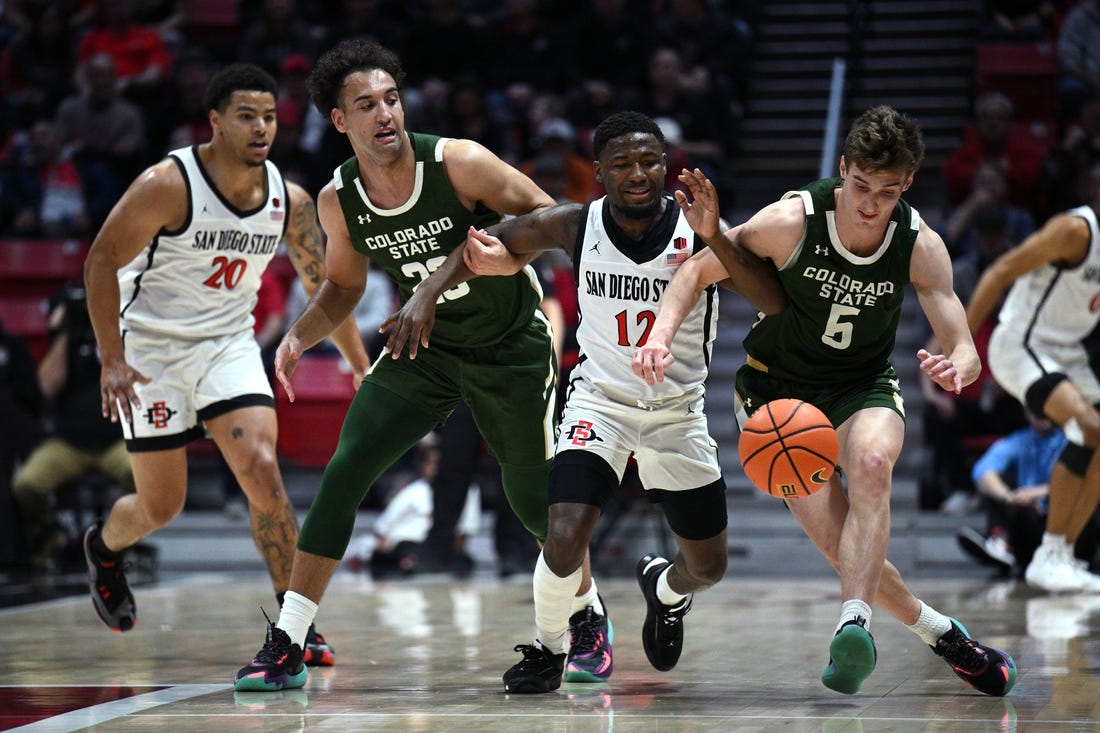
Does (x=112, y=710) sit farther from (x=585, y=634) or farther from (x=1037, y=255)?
(x=1037, y=255)

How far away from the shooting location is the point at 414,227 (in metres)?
5.48

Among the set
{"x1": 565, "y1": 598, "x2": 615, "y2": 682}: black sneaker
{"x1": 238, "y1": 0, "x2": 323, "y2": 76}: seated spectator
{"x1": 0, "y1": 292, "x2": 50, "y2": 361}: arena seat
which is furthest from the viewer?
{"x1": 238, "y1": 0, "x2": 323, "y2": 76}: seated spectator

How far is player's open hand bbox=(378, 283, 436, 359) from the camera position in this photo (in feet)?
16.9

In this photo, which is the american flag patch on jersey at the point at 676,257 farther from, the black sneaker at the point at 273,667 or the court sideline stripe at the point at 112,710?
the court sideline stripe at the point at 112,710

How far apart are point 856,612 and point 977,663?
57 cm

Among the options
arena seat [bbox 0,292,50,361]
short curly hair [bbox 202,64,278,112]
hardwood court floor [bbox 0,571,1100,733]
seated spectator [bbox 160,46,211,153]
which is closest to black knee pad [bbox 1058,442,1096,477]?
hardwood court floor [bbox 0,571,1100,733]

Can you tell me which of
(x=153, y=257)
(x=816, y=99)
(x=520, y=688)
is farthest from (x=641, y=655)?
(x=816, y=99)

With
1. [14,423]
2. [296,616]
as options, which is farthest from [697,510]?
[14,423]

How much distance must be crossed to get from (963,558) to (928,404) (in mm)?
1086

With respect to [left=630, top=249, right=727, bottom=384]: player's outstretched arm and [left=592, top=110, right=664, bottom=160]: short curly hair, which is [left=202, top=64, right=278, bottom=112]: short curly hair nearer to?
[left=592, top=110, right=664, bottom=160]: short curly hair

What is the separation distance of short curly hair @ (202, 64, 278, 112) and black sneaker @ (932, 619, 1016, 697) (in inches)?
135

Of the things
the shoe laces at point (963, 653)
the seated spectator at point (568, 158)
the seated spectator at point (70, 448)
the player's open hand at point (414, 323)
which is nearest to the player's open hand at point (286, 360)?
the player's open hand at point (414, 323)

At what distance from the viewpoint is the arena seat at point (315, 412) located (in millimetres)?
10812

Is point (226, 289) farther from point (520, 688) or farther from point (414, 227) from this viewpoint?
point (520, 688)
